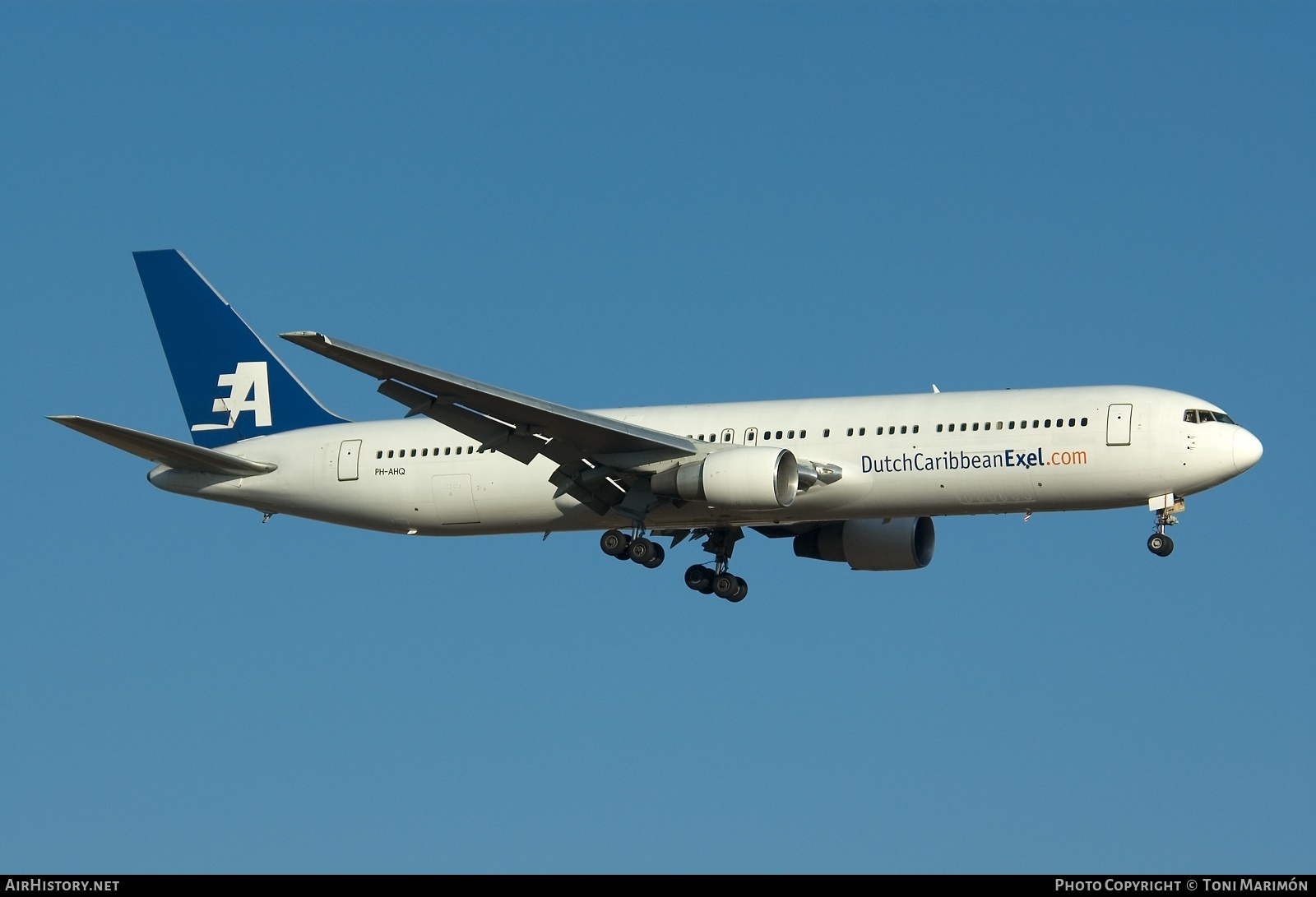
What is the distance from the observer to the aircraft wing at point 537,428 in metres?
41.6

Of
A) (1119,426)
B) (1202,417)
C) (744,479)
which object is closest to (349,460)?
(744,479)

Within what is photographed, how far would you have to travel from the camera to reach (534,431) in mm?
44344

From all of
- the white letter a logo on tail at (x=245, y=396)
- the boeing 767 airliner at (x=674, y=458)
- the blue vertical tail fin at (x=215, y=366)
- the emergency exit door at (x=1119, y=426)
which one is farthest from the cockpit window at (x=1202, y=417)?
the white letter a logo on tail at (x=245, y=396)

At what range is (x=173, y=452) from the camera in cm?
4781

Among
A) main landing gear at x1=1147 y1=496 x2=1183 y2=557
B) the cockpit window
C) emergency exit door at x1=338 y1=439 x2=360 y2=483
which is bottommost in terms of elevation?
main landing gear at x1=1147 y1=496 x2=1183 y2=557

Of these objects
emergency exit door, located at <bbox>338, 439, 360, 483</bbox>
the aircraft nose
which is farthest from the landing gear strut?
the aircraft nose

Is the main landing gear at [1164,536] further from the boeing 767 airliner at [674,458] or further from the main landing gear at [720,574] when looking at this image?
the main landing gear at [720,574]

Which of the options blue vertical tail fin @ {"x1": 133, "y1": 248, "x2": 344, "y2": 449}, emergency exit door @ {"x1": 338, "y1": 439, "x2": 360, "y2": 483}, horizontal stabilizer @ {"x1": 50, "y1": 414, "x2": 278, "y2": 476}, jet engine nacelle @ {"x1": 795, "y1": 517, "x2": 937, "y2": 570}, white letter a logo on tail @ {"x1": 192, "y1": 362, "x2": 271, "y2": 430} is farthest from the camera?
white letter a logo on tail @ {"x1": 192, "y1": 362, "x2": 271, "y2": 430}

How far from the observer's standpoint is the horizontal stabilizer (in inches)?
1762

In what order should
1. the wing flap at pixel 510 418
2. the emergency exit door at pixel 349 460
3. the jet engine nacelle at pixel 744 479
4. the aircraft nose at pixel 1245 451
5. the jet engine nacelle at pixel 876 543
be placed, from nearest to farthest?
1. the wing flap at pixel 510 418
2. the aircraft nose at pixel 1245 451
3. the jet engine nacelle at pixel 744 479
4. the emergency exit door at pixel 349 460
5. the jet engine nacelle at pixel 876 543

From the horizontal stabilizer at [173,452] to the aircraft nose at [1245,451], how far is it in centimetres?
2374

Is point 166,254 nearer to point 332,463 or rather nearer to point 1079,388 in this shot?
point 332,463

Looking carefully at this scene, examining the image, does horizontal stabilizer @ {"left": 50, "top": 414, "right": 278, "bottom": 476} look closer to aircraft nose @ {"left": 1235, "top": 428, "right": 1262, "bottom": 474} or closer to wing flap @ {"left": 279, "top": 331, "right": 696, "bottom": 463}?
wing flap @ {"left": 279, "top": 331, "right": 696, "bottom": 463}

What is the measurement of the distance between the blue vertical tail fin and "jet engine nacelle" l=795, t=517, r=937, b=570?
13.3 m
